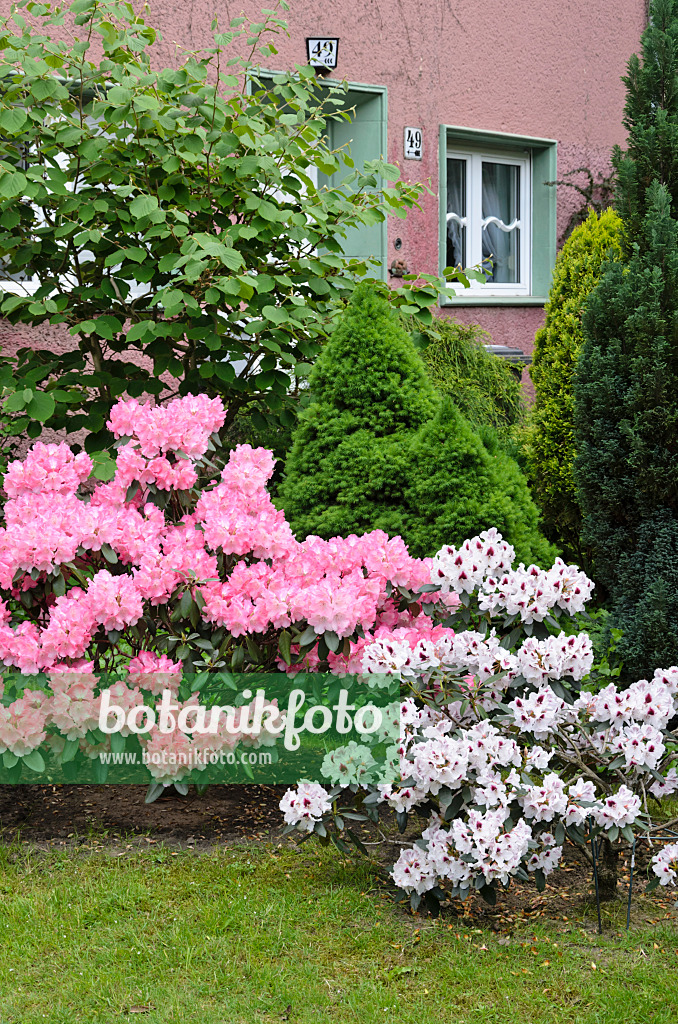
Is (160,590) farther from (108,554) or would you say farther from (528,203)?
(528,203)

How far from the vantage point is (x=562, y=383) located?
5.87m

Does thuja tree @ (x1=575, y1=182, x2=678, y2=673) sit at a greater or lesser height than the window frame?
lesser

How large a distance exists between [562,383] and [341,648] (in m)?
3.10

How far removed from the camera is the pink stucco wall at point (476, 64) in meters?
7.85

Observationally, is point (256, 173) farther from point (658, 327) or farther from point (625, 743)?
point (625, 743)

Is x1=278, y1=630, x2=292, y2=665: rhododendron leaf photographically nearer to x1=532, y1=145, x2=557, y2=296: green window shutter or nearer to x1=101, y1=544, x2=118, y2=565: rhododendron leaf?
x1=101, y1=544, x2=118, y2=565: rhododendron leaf

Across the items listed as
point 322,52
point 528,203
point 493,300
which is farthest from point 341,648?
point 528,203

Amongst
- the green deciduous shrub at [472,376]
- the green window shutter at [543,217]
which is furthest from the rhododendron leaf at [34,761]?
the green window shutter at [543,217]

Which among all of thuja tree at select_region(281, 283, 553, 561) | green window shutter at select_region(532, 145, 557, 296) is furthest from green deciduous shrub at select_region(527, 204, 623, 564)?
green window shutter at select_region(532, 145, 557, 296)

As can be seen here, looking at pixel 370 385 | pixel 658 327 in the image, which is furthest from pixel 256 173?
pixel 658 327

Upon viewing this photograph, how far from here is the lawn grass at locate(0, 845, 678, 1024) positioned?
2.47 meters

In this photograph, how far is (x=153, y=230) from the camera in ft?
14.9

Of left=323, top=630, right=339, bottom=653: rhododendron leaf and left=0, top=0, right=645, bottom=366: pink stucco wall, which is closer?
left=323, top=630, right=339, bottom=653: rhododendron leaf

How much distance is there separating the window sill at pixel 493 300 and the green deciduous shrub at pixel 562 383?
243 centimetres
